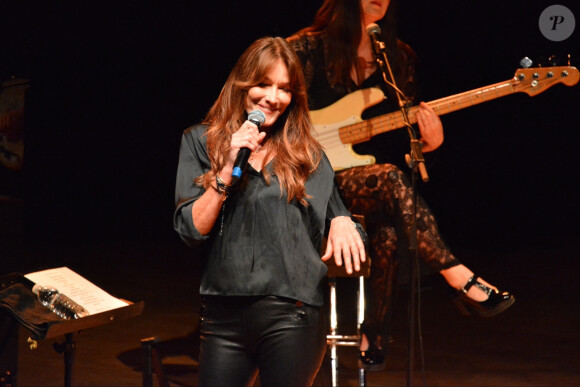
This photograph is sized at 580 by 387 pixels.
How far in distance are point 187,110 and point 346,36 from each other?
414 cm

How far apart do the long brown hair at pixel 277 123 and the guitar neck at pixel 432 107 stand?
1.50 metres

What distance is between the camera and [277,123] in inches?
88.2

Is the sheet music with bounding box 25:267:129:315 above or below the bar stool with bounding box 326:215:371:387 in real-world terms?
above

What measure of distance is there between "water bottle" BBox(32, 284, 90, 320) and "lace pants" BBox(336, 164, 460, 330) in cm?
142

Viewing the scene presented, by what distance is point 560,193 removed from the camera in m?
8.37

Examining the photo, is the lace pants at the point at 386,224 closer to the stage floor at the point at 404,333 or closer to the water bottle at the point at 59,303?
the stage floor at the point at 404,333

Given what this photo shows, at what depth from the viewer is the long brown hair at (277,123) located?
2094 mm

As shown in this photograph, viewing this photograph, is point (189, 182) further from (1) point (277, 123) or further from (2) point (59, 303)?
(2) point (59, 303)

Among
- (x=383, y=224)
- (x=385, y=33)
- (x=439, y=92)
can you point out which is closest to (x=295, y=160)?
(x=383, y=224)

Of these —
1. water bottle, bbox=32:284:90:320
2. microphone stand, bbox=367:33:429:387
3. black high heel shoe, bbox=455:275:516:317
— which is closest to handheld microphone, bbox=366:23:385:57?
microphone stand, bbox=367:33:429:387

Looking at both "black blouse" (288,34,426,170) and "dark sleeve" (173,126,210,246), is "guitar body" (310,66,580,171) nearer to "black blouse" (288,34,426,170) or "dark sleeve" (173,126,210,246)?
"black blouse" (288,34,426,170)

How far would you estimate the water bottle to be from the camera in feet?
8.72

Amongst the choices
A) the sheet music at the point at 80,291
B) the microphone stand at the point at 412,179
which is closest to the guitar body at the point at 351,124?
the microphone stand at the point at 412,179

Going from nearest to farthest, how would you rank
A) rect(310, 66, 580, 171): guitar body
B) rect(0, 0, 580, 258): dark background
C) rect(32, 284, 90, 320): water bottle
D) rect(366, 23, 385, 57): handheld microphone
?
rect(32, 284, 90, 320): water bottle → rect(366, 23, 385, 57): handheld microphone → rect(310, 66, 580, 171): guitar body → rect(0, 0, 580, 258): dark background
